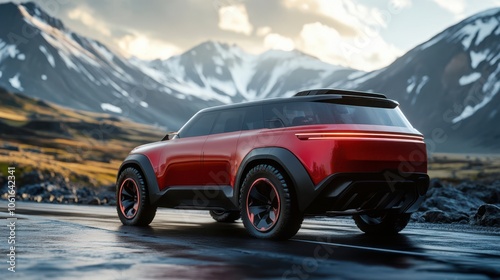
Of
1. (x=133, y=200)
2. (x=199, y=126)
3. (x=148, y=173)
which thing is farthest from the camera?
(x=133, y=200)

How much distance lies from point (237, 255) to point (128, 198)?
16.2 feet

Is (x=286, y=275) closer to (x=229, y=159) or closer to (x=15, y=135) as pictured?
(x=229, y=159)

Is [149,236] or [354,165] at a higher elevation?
[354,165]

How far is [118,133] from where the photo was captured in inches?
7539

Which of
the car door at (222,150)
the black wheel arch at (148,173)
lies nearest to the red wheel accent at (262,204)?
the car door at (222,150)

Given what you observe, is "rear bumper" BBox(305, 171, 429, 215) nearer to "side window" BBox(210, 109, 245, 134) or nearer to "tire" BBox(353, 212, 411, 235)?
"tire" BBox(353, 212, 411, 235)

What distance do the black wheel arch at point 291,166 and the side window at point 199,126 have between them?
4.59 ft

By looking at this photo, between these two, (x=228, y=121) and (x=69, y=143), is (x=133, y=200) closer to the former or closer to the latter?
(x=228, y=121)

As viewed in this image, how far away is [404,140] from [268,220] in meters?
2.05

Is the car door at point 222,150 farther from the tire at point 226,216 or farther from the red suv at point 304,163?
the tire at point 226,216

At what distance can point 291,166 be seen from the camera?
8.18 metres

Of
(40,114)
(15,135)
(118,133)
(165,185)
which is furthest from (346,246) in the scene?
(40,114)

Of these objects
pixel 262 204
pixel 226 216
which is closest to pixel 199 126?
pixel 262 204

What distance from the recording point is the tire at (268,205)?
26.9ft
